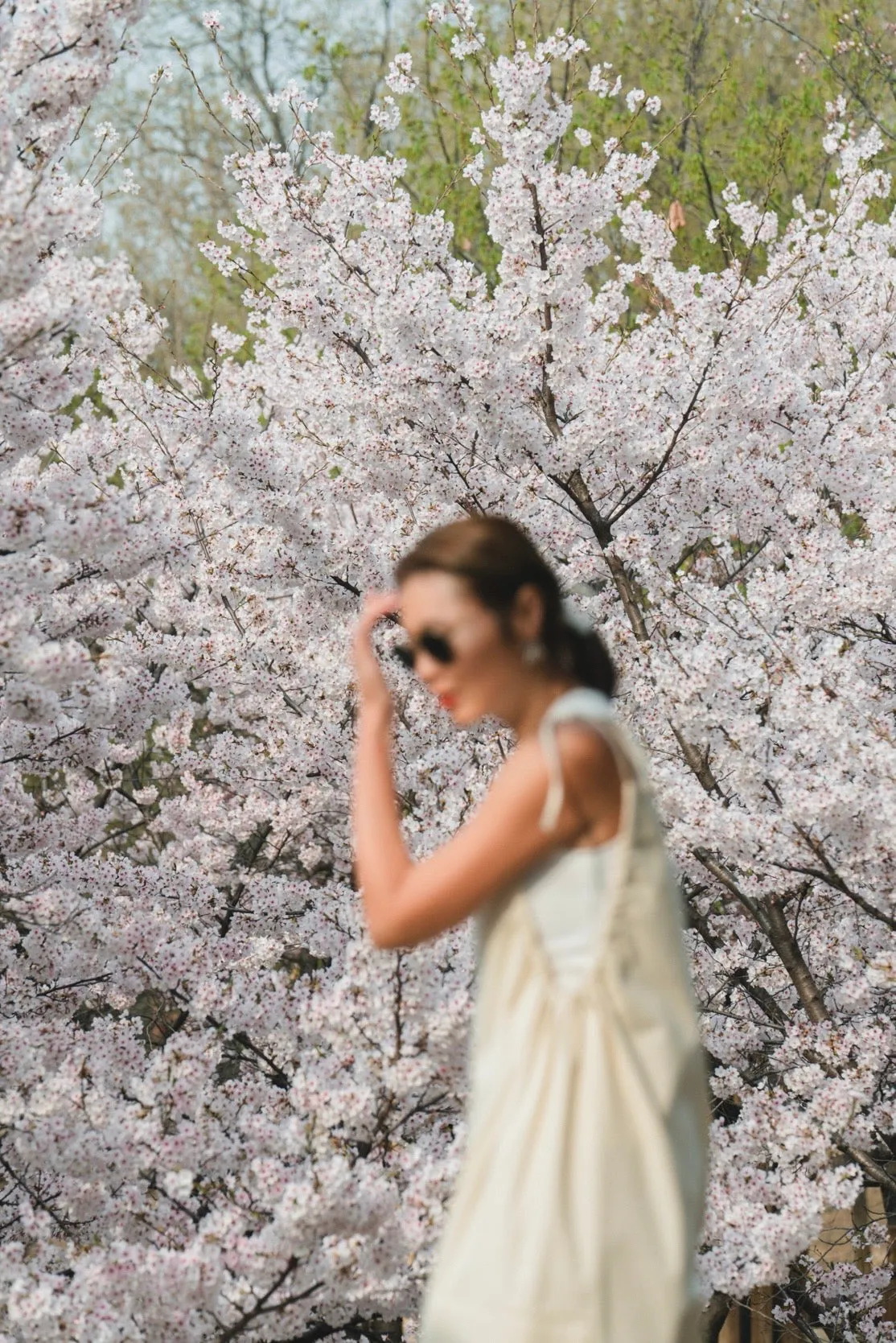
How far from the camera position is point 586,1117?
1819 millimetres

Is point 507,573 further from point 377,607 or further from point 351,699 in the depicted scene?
point 351,699

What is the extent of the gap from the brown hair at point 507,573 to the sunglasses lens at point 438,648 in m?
0.08

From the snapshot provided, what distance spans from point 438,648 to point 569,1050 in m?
0.58

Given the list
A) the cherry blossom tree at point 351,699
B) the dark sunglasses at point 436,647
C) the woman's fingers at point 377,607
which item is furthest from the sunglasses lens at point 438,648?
the cherry blossom tree at point 351,699

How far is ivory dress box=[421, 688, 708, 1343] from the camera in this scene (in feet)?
5.90

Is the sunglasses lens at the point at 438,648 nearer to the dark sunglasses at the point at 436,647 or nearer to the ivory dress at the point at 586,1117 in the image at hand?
the dark sunglasses at the point at 436,647

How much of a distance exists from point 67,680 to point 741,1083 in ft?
11.2

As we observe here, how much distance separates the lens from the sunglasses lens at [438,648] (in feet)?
6.55

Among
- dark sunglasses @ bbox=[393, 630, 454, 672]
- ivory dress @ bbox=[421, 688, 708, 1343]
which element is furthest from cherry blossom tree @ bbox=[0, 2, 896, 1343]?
dark sunglasses @ bbox=[393, 630, 454, 672]

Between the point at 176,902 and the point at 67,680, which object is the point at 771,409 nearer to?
the point at 176,902

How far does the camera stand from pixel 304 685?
7.62 metres

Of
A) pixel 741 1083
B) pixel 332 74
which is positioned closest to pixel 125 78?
pixel 332 74

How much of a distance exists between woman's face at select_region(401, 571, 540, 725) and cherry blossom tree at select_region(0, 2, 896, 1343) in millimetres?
1847

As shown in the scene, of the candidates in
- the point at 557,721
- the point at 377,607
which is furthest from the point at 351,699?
the point at 557,721
